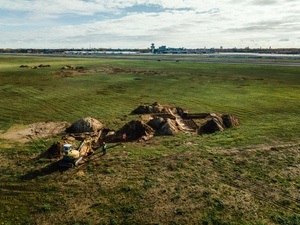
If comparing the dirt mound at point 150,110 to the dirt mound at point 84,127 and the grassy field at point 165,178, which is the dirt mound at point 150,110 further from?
the dirt mound at point 84,127

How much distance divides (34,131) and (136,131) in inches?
419

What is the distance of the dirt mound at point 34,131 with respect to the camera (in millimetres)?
26422

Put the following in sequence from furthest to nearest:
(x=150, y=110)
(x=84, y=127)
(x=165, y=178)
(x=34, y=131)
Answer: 1. (x=150, y=110)
2. (x=84, y=127)
3. (x=34, y=131)
4. (x=165, y=178)

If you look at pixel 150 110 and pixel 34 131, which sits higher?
pixel 150 110

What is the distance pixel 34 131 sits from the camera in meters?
28.1

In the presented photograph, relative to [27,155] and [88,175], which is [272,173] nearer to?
[88,175]

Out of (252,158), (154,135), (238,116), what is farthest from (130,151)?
(238,116)

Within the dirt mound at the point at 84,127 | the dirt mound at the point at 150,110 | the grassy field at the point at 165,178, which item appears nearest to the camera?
the grassy field at the point at 165,178

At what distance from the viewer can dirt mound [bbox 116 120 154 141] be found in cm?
2637

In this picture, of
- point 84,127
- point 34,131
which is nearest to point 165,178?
point 84,127

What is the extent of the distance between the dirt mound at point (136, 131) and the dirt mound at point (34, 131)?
667cm

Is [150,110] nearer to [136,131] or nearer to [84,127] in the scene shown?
[136,131]

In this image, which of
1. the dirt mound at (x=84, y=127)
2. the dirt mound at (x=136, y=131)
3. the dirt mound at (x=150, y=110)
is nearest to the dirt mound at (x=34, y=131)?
the dirt mound at (x=84, y=127)

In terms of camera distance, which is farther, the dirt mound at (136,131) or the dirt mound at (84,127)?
the dirt mound at (84,127)
